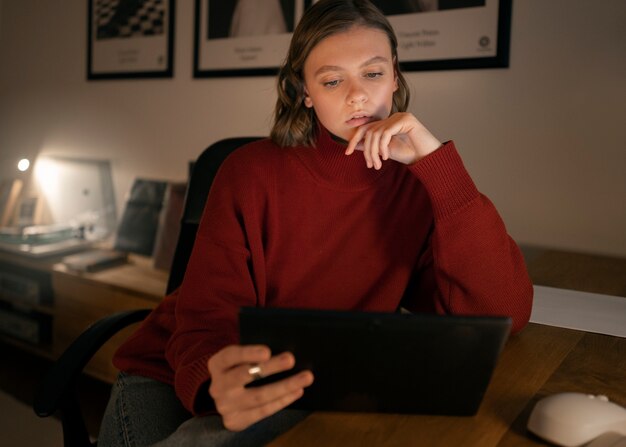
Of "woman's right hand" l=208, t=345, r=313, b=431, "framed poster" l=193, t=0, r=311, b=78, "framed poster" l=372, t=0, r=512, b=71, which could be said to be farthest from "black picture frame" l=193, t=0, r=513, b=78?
"woman's right hand" l=208, t=345, r=313, b=431

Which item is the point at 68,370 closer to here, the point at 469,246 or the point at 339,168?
the point at 339,168

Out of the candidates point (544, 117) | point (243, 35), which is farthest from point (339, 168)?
point (243, 35)

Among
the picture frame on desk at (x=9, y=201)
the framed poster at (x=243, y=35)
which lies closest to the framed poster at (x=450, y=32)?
the framed poster at (x=243, y=35)

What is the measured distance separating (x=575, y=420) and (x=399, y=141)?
1.67ft

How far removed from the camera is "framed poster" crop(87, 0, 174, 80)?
2346 millimetres

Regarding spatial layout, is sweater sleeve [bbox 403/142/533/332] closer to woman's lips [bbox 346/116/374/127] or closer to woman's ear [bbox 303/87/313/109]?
woman's lips [bbox 346/116/374/127]

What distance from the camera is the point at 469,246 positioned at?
89 centimetres

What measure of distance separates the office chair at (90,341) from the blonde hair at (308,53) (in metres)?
0.24

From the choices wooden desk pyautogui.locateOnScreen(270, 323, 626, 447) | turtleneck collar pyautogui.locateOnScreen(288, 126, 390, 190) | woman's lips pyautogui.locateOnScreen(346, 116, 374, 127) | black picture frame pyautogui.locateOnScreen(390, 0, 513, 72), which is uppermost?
black picture frame pyautogui.locateOnScreen(390, 0, 513, 72)

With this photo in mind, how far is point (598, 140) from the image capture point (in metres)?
1.51

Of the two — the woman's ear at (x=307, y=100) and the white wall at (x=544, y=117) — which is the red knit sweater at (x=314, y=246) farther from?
the white wall at (x=544, y=117)

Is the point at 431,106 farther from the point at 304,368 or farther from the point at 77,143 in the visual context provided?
the point at 77,143

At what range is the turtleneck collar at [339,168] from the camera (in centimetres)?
106

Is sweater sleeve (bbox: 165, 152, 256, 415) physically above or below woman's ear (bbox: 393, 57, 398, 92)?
below
